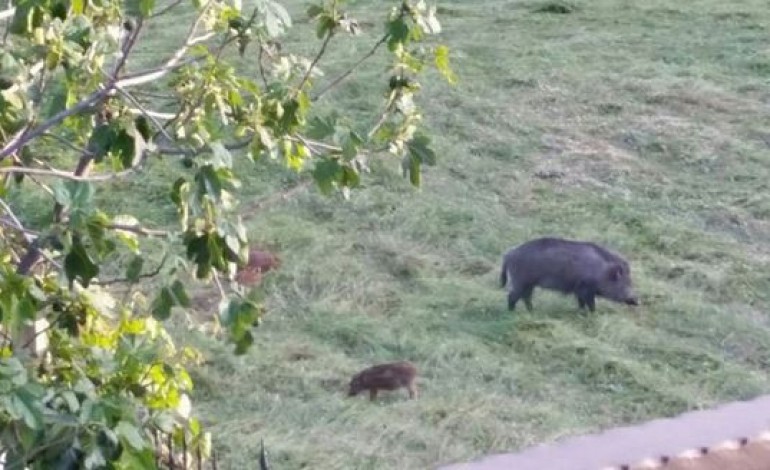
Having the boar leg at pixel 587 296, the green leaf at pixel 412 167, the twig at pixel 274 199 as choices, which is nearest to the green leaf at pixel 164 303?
the green leaf at pixel 412 167

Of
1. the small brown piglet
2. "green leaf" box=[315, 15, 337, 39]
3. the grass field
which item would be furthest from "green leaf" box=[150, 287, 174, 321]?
the small brown piglet

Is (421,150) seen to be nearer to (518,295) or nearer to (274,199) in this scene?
(274,199)

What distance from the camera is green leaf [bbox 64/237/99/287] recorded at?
3.31 m

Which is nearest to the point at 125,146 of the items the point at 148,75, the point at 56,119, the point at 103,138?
the point at 103,138

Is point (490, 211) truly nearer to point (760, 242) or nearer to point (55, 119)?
point (760, 242)

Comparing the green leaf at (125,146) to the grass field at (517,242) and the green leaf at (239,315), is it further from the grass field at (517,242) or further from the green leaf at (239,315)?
the grass field at (517,242)

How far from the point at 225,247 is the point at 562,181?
6.99m

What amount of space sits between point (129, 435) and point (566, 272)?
5.60 meters

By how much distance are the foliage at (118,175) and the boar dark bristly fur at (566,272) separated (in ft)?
11.4

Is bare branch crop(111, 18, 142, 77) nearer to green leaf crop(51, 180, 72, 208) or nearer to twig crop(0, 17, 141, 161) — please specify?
twig crop(0, 17, 141, 161)

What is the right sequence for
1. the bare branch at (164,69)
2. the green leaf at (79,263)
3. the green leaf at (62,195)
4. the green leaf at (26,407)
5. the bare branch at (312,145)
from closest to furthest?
the green leaf at (26,407) → the green leaf at (62,195) → the green leaf at (79,263) → the bare branch at (164,69) → the bare branch at (312,145)

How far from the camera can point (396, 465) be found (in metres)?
6.33

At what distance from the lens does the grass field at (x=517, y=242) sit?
6.91 metres

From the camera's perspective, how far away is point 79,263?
333cm
